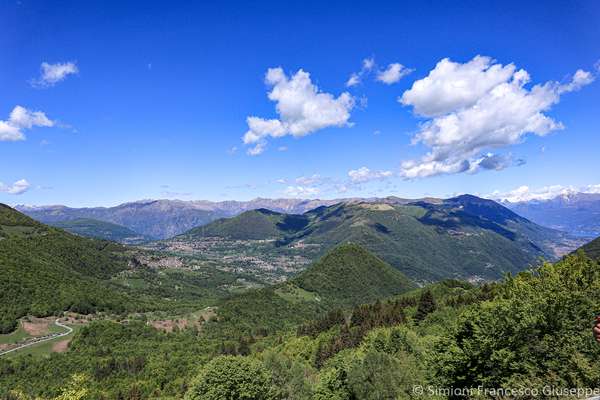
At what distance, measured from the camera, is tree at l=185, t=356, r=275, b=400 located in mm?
69500

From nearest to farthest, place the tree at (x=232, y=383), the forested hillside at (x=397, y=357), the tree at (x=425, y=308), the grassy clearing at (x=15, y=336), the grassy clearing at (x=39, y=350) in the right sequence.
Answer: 1. the forested hillside at (x=397, y=357)
2. the tree at (x=232, y=383)
3. the tree at (x=425, y=308)
4. the grassy clearing at (x=39, y=350)
5. the grassy clearing at (x=15, y=336)

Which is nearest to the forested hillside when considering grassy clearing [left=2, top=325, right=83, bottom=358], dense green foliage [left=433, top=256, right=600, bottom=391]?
dense green foliage [left=433, top=256, right=600, bottom=391]

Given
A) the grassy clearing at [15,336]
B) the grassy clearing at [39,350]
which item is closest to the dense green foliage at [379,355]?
the grassy clearing at [39,350]

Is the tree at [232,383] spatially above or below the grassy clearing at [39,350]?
above

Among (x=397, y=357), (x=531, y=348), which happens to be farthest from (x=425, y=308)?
(x=531, y=348)

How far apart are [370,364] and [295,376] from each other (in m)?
30.0

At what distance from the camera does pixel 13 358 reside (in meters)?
138

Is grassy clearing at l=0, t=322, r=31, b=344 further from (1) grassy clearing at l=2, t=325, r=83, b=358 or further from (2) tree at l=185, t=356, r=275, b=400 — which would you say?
(2) tree at l=185, t=356, r=275, b=400

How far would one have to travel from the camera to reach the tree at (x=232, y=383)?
69.5m

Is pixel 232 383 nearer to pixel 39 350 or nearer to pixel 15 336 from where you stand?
pixel 39 350

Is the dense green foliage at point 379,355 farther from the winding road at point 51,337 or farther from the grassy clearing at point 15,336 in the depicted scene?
the winding road at point 51,337

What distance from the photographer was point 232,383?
70188mm

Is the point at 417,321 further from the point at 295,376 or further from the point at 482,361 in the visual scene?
the point at 482,361

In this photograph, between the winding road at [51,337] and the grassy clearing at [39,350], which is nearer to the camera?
the grassy clearing at [39,350]
